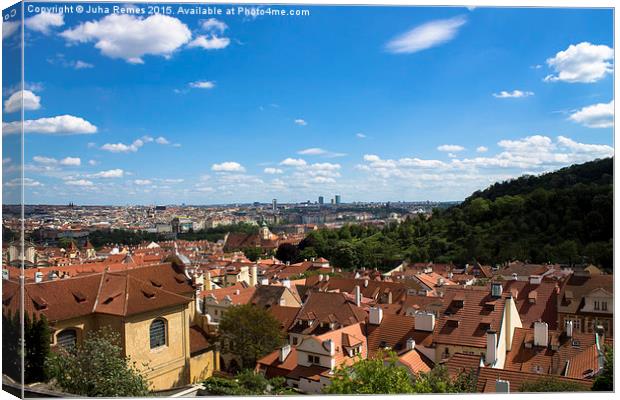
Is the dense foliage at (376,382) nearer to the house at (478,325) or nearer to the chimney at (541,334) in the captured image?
the house at (478,325)

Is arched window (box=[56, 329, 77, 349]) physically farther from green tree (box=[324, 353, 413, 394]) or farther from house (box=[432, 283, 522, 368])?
house (box=[432, 283, 522, 368])

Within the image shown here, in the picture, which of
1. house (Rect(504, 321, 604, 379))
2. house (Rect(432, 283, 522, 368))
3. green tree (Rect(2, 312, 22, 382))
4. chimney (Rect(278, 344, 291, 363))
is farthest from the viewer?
chimney (Rect(278, 344, 291, 363))

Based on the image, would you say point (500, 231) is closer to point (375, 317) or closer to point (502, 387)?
point (375, 317)

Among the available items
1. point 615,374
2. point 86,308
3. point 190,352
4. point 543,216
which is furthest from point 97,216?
point 543,216

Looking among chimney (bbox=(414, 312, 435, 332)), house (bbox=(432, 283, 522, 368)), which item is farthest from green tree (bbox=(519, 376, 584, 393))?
chimney (bbox=(414, 312, 435, 332))

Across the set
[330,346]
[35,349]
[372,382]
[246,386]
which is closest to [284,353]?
[330,346]

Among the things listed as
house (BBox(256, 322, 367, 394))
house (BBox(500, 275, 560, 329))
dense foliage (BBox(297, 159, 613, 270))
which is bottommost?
house (BBox(256, 322, 367, 394))

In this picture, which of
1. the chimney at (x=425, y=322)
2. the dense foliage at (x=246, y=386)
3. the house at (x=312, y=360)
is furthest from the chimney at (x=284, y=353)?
the chimney at (x=425, y=322)
